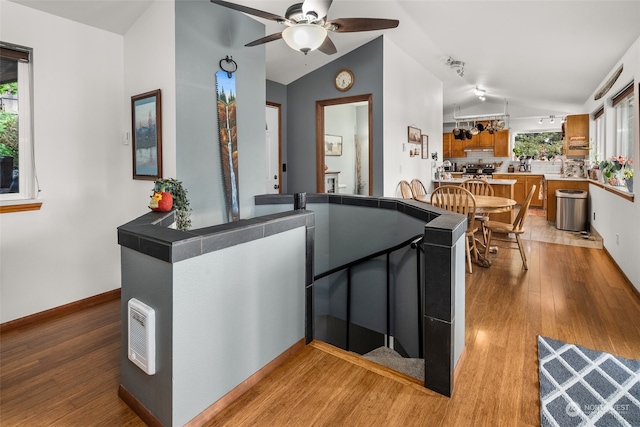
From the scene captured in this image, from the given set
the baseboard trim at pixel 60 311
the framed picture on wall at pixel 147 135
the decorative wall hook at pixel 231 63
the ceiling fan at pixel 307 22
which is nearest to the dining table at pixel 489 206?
the ceiling fan at pixel 307 22

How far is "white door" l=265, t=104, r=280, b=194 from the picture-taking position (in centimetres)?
514

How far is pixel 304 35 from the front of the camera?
2.35 m

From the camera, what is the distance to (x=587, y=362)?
2088 mm

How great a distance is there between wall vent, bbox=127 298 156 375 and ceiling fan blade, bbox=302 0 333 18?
6.27 feet

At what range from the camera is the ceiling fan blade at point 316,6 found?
216cm

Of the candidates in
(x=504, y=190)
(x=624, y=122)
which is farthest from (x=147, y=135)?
Answer: (x=624, y=122)

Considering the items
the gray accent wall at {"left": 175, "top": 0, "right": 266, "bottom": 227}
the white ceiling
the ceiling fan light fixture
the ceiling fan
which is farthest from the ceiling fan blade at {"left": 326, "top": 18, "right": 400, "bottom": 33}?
the gray accent wall at {"left": 175, "top": 0, "right": 266, "bottom": 227}

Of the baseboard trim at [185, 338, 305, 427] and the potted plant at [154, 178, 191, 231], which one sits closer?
the baseboard trim at [185, 338, 305, 427]

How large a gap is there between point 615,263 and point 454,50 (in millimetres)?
3257

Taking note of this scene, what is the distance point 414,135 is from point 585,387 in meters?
4.35

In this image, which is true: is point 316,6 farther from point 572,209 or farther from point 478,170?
point 478,170

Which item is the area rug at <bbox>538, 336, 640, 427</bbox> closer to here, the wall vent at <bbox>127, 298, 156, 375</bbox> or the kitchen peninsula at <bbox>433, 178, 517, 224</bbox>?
the wall vent at <bbox>127, 298, 156, 375</bbox>

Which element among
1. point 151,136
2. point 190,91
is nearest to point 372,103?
point 190,91

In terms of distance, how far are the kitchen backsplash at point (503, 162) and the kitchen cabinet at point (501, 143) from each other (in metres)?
0.24
